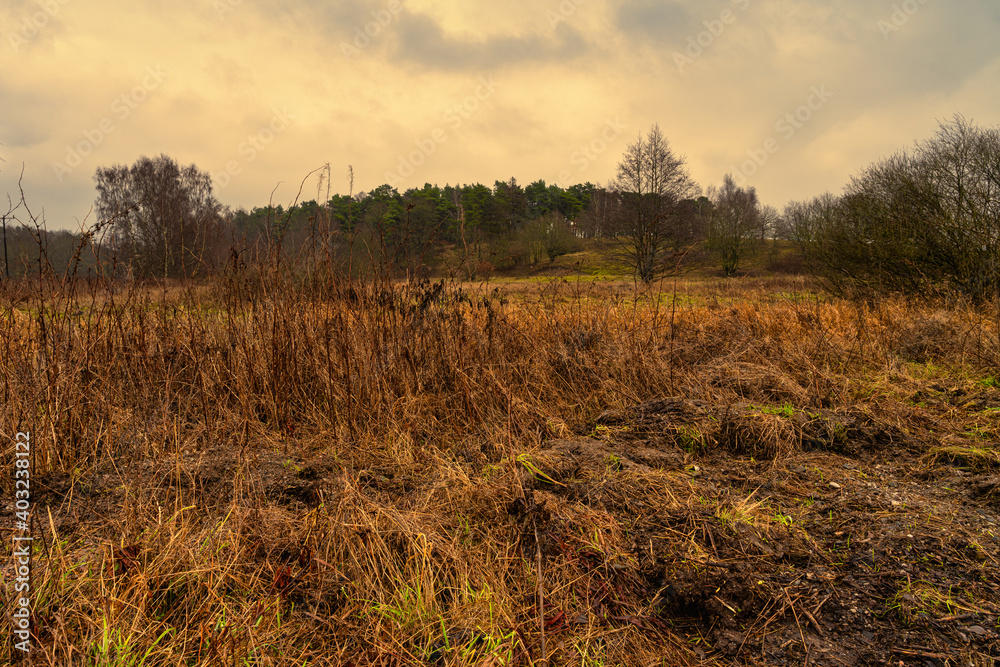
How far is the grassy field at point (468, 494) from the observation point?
62.4 inches

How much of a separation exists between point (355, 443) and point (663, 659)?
2181 millimetres

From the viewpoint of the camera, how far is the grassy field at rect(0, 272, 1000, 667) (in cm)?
159

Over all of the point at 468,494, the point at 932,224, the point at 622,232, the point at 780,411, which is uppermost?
the point at 622,232

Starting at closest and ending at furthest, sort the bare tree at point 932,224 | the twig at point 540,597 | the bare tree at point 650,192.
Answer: the twig at point 540,597, the bare tree at point 932,224, the bare tree at point 650,192

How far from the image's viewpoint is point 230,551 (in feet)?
6.29

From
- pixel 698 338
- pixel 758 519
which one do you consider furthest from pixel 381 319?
pixel 698 338

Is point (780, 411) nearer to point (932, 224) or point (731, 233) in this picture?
point (932, 224)

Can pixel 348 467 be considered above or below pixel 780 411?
below

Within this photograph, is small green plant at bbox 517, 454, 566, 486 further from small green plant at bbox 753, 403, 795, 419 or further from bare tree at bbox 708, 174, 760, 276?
bare tree at bbox 708, 174, 760, 276

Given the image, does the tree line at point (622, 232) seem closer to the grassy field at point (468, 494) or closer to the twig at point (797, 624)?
the grassy field at point (468, 494)

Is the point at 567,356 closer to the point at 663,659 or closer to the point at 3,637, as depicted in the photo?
the point at 663,659

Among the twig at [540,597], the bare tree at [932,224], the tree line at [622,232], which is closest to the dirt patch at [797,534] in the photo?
the twig at [540,597]

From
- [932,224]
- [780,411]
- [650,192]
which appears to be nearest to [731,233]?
[650,192]

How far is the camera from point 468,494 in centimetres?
243
